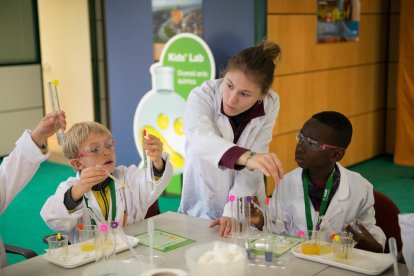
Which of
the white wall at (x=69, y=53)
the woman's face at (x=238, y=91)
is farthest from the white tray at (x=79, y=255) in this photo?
the white wall at (x=69, y=53)

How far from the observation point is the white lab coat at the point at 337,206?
88.5 inches

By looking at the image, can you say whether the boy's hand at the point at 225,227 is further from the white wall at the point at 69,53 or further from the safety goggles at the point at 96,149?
the white wall at the point at 69,53

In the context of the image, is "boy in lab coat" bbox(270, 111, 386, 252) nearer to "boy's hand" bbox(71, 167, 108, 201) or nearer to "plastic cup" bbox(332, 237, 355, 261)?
"plastic cup" bbox(332, 237, 355, 261)

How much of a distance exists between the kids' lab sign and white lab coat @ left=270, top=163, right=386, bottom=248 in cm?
274

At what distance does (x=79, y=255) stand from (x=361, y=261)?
987 millimetres

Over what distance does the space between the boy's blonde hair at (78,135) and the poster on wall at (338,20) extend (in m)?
3.80

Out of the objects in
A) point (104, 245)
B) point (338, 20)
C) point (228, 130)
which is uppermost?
point (338, 20)

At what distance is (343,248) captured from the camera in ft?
6.20

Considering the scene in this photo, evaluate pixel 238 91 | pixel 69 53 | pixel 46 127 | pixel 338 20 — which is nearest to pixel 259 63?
pixel 238 91

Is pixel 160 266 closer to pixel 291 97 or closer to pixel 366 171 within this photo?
pixel 291 97

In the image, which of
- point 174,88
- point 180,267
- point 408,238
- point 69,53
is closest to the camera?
point 408,238

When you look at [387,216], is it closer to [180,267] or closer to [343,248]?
[343,248]

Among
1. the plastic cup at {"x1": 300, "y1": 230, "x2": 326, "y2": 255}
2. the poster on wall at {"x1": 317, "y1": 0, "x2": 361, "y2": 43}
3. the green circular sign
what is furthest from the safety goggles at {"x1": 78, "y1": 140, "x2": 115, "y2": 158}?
the poster on wall at {"x1": 317, "y1": 0, "x2": 361, "y2": 43}

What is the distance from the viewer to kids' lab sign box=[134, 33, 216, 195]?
5.08m
